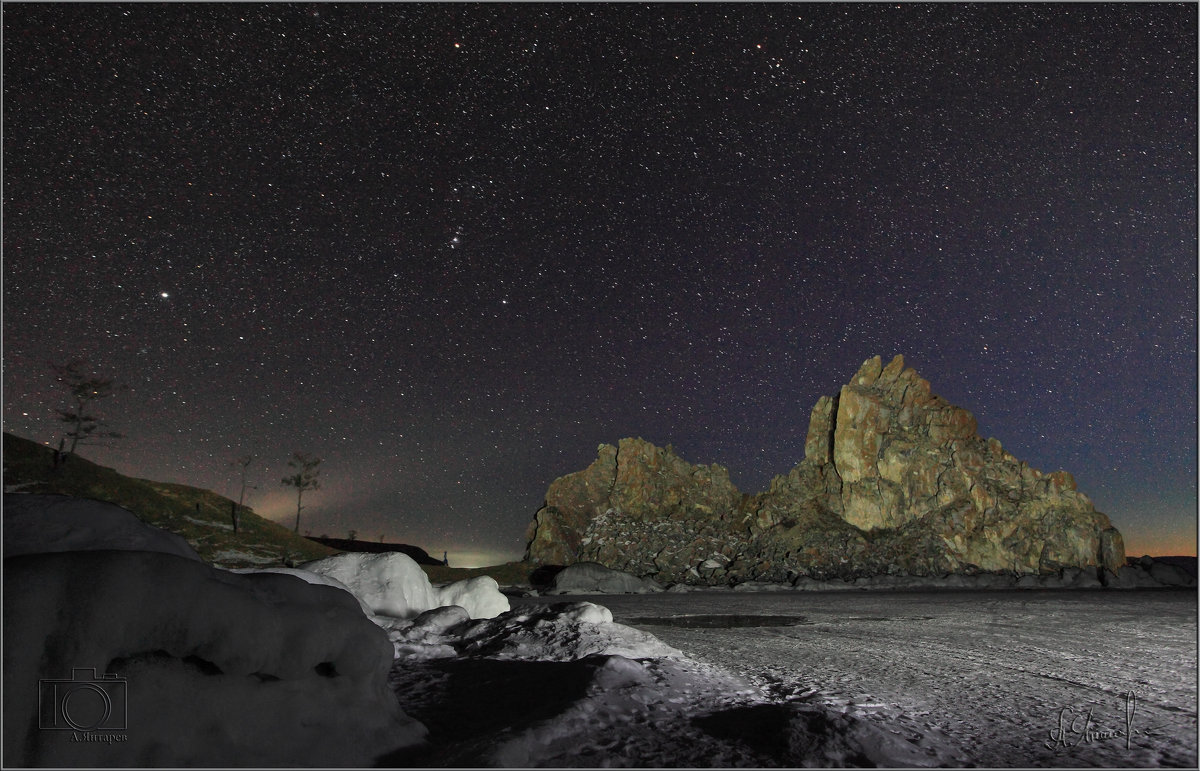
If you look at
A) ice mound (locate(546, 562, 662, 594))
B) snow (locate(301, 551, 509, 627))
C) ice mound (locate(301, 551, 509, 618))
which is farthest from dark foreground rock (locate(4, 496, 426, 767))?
ice mound (locate(546, 562, 662, 594))

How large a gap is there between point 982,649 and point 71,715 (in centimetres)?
1716

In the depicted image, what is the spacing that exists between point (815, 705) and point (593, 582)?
49.9 meters

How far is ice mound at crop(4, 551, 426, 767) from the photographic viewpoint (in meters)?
4.97

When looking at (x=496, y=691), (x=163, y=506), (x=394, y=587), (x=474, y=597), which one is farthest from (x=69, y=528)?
(x=163, y=506)

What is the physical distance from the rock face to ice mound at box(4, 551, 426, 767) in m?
80.9

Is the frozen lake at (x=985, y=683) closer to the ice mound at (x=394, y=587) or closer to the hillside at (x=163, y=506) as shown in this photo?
the ice mound at (x=394, y=587)

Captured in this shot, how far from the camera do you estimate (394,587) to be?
17.8m

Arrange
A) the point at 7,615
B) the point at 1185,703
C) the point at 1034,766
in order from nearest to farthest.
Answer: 1. the point at 7,615
2. the point at 1034,766
3. the point at 1185,703

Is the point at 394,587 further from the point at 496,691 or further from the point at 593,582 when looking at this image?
the point at 593,582

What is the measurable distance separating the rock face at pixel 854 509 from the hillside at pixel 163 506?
51983 mm

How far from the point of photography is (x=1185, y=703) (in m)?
9.26

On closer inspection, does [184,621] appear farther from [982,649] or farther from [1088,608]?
[1088,608]

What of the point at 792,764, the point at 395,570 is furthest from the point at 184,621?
the point at 395,570

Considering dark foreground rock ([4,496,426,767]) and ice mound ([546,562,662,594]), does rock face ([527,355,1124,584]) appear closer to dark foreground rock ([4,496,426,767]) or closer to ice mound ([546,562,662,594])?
ice mound ([546,562,662,594])
